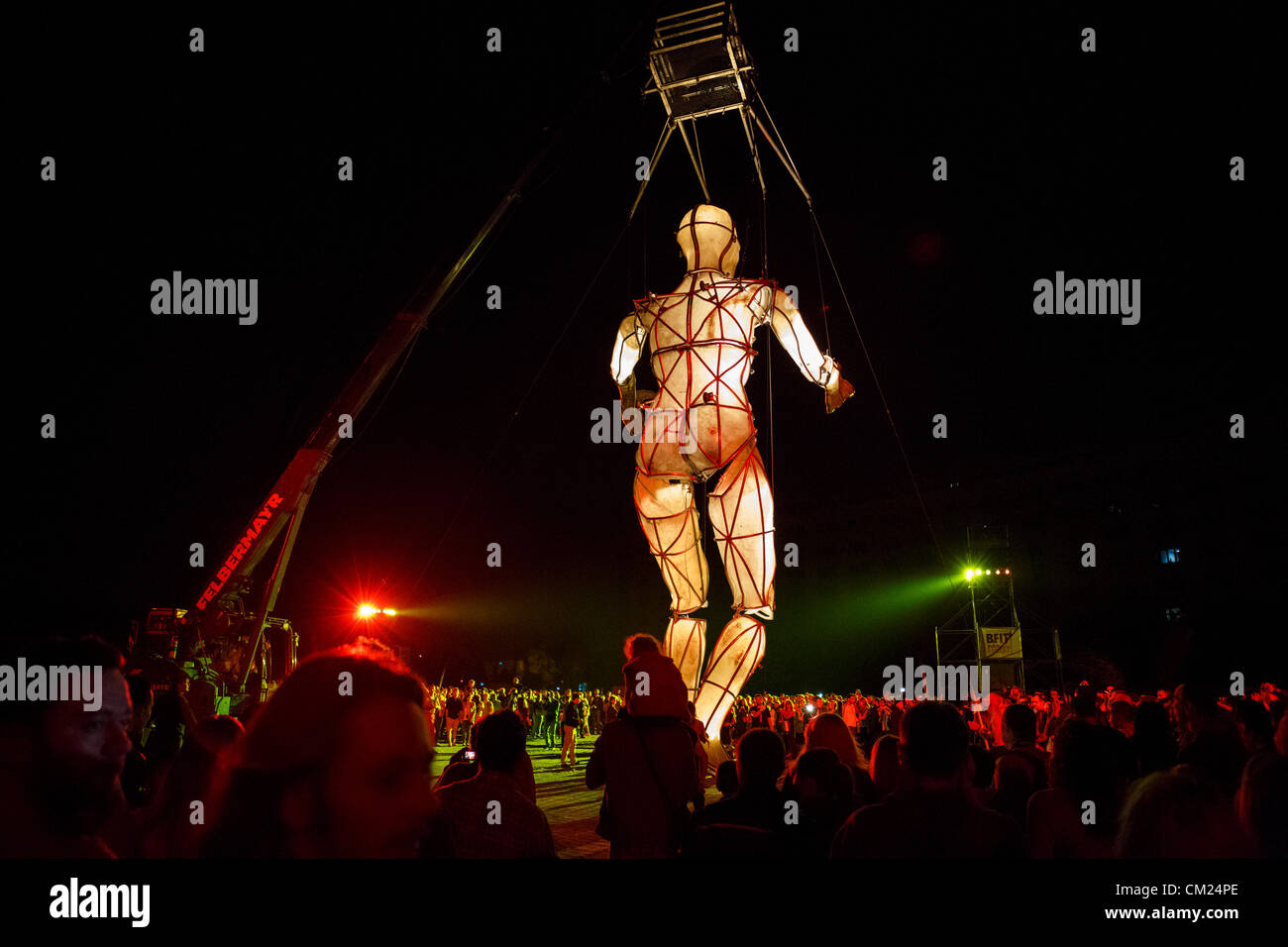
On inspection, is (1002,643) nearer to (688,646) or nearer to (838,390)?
(838,390)

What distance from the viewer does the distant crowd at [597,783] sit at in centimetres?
167

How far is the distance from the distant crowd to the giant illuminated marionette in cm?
275

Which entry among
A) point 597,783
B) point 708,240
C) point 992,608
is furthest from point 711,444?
point 992,608

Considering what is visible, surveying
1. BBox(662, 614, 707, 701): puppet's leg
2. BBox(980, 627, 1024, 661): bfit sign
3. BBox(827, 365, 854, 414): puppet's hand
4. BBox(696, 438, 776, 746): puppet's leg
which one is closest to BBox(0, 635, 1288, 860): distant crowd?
BBox(696, 438, 776, 746): puppet's leg

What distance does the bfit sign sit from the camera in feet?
72.8

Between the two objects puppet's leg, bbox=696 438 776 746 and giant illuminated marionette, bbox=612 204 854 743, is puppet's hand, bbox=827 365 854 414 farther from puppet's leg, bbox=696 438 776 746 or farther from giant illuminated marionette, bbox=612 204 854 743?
puppet's leg, bbox=696 438 776 746

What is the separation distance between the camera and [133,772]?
14.9ft

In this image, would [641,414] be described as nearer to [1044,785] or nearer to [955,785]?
[1044,785]

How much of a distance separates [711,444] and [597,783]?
4256 mm

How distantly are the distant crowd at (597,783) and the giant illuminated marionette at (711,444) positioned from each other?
2754mm

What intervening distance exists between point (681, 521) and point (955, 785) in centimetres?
624

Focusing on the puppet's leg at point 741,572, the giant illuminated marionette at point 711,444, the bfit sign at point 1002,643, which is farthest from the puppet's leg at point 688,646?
the bfit sign at point 1002,643

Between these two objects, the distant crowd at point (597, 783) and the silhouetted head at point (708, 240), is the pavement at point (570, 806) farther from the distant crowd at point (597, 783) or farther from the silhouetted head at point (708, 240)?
the silhouetted head at point (708, 240)
